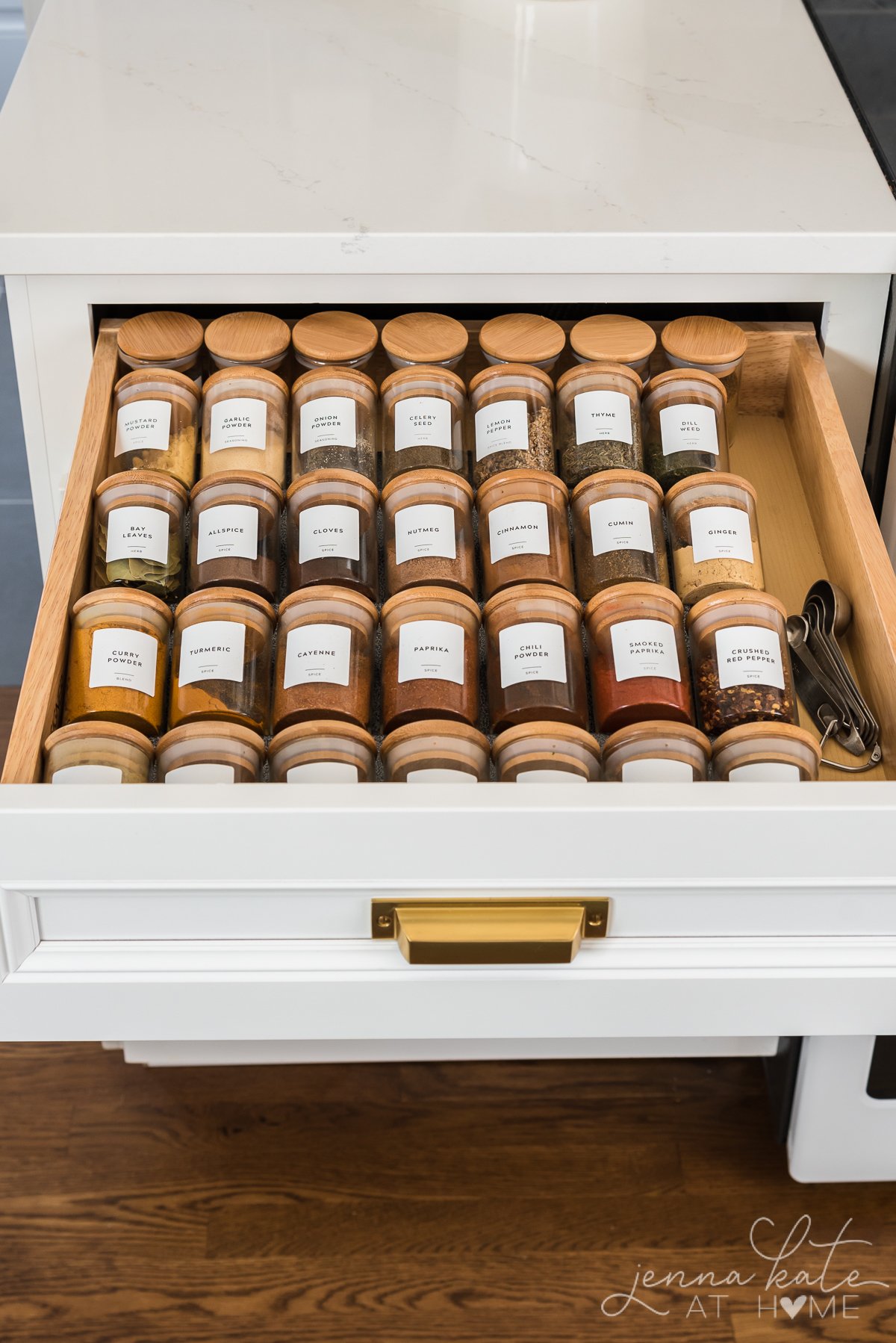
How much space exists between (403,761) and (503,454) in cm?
35

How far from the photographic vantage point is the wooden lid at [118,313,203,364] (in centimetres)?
120

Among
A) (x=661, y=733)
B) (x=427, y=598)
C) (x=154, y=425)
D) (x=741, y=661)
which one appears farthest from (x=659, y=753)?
(x=154, y=425)

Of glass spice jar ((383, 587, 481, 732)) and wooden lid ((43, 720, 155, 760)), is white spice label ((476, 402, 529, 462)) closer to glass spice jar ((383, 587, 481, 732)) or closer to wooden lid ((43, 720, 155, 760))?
glass spice jar ((383, 587, 481, 732))

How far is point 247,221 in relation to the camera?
3.78 ft

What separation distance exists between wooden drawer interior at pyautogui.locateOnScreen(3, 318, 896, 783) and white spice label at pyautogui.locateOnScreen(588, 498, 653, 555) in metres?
0.16

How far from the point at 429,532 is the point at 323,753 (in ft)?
0.79

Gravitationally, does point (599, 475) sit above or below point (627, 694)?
above

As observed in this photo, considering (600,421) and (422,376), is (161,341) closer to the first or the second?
(422,376)

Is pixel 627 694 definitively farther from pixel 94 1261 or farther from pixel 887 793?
pixel 94 1261

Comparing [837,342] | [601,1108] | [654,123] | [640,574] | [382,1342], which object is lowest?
[382,1342]

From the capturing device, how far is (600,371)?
3.92ft

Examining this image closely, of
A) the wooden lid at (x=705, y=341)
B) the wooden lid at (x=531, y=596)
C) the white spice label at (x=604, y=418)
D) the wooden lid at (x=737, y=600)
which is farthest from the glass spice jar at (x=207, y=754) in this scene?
the wooden lid at (x=705, y=341)

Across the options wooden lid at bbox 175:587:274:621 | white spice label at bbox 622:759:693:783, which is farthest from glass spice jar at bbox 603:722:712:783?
wooden lid at bbox 175:587:274:621

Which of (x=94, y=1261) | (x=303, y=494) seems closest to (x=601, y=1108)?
(x=94, y=1261)
